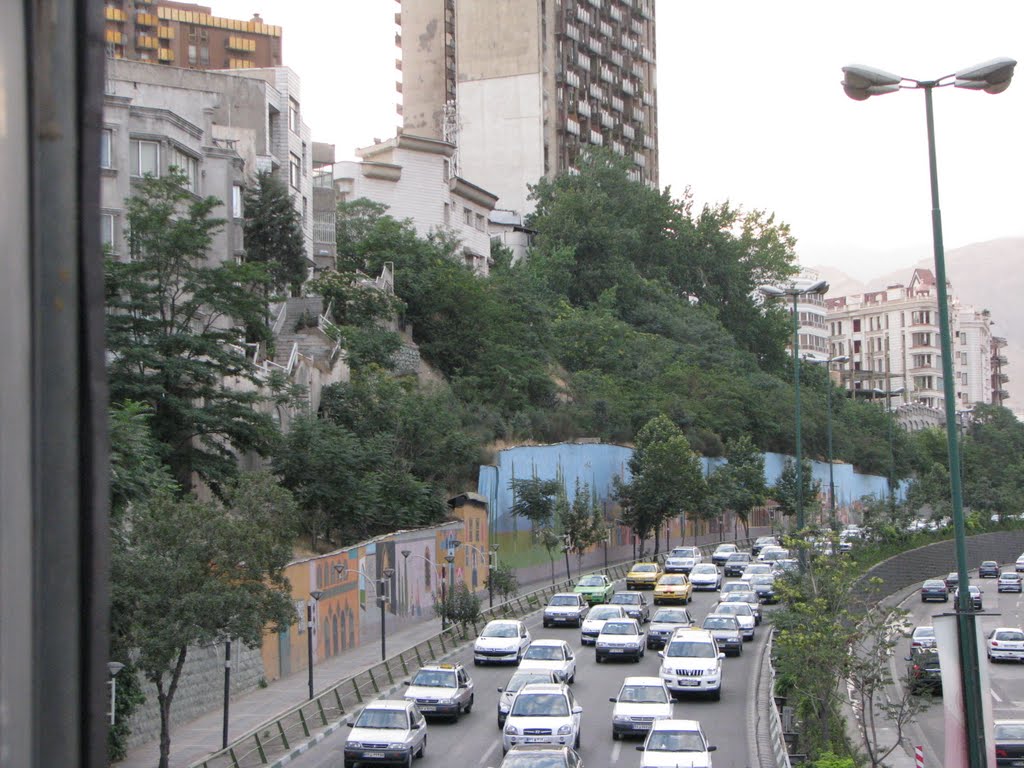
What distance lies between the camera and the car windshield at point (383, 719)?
75.3 feet

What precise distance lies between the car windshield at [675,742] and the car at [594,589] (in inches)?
1035

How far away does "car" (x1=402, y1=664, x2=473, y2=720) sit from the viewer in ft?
90.4

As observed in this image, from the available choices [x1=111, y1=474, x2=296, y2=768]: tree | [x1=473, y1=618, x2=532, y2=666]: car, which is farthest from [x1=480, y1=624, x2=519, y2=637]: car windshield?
[x1=111, y1=474, x2=296, y2=768]: tree

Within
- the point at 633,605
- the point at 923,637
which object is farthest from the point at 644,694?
the point at 633,605

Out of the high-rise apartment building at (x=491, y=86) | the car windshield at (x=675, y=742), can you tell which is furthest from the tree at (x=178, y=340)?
the high-rise apartment building at (x=491, y=86)

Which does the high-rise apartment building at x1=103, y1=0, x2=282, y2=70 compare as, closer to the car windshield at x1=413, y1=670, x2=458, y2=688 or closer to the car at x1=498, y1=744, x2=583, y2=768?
the car windshield at x1=413, y1=670, x2=458, y2=688

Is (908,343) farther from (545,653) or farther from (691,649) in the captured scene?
(545,653)

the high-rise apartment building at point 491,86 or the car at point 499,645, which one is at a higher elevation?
the high-rise apartment building at point 491,86

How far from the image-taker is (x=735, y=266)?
359ft

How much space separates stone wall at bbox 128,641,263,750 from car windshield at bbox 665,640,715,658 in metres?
10.0

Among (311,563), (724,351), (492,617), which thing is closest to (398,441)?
(492,617)

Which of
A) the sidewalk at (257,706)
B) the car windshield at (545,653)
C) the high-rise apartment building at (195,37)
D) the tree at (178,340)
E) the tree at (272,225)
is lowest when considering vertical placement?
the sidewalk at (257,706)

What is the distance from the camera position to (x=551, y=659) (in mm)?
30875

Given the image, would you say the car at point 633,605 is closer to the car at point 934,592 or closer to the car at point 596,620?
the car at point 596,620
